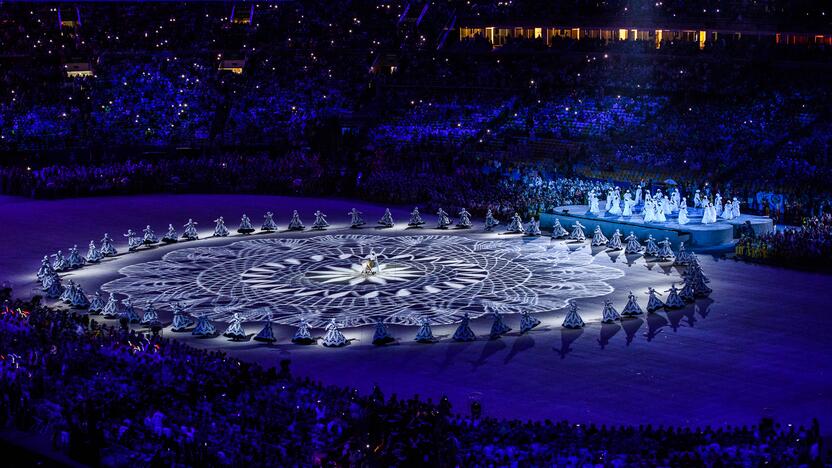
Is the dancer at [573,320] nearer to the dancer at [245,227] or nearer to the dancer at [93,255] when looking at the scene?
the dancer at [93,255]

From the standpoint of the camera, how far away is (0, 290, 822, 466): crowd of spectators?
18.5 m

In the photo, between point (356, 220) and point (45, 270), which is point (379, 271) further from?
point (45, 270)

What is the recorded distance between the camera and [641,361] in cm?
2561

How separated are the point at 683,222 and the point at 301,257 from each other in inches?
521

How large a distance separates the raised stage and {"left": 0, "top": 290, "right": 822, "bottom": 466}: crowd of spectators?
18.2m

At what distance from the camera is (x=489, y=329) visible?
2848 cm

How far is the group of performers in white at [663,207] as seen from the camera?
41.2 m

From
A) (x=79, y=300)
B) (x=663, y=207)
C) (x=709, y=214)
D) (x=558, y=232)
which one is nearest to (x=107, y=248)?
(x=79, y=300)

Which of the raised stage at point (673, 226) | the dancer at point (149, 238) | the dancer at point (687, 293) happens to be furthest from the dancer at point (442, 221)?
the dancer at point (687, 293)

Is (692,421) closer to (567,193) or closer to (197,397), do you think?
(197,397)

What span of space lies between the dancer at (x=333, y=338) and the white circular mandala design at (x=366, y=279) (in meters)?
1.53

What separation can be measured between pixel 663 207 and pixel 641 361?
674 inches

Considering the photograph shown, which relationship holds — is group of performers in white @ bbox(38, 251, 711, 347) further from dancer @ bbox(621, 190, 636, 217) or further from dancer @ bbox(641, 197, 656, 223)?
dancer @ bbox(621, 190, 636, 217)

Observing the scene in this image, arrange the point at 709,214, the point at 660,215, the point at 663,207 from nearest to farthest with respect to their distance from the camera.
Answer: the point at 709,214 → the point at 660,215 → the point at 663,207
